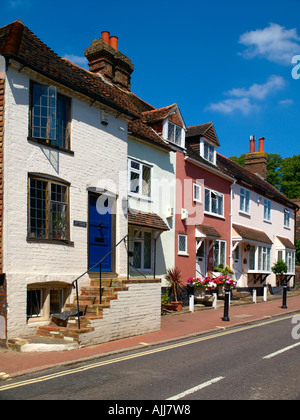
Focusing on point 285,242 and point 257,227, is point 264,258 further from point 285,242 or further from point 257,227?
point 285,242

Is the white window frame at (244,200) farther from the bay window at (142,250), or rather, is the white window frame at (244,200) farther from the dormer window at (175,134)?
the bay window at (142,250)

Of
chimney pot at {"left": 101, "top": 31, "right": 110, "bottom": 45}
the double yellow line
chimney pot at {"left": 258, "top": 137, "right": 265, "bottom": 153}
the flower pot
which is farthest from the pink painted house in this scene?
chimney pot at {"left": 258, "top": 137, "right": 265, "bottom": 153}

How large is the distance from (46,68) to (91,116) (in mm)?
2119

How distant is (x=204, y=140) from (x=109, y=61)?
6.31 m

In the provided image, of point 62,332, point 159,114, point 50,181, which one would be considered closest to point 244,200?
point 159,114

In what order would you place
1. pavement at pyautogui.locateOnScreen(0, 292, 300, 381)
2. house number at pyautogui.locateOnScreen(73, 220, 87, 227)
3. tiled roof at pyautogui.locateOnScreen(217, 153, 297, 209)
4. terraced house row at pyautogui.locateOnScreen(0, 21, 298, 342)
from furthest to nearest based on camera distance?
tiled roof at pyautogui.locateOnScreen(217, 153, 297, 209) → house number at pyautogui.locateOnScreen(73, 220, 87, 227) → terraced house row at pyautogui.locateOnScreen(0, 21, 298, 342) → pavement at pyautogui.locateOnScreen(0, 292, 300, 381)

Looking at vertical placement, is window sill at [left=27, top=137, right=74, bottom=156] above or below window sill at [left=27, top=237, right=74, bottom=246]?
above

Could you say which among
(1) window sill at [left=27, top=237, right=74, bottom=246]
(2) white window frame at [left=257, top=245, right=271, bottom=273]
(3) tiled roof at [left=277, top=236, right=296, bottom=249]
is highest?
(1) window sill at [left=27, top=237, right=74, bottom=246]

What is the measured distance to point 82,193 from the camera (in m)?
13.6

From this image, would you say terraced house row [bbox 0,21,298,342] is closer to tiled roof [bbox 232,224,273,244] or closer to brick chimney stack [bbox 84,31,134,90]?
brick chimney stack [bbox 84,31,134,90]

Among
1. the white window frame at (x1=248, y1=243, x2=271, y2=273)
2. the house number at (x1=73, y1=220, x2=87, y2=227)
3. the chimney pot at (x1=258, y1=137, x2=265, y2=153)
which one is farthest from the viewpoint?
the chimney pot at (x1=258, y1=137, x2=265, y2=153)

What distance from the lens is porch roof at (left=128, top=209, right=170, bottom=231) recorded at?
1690 cm
